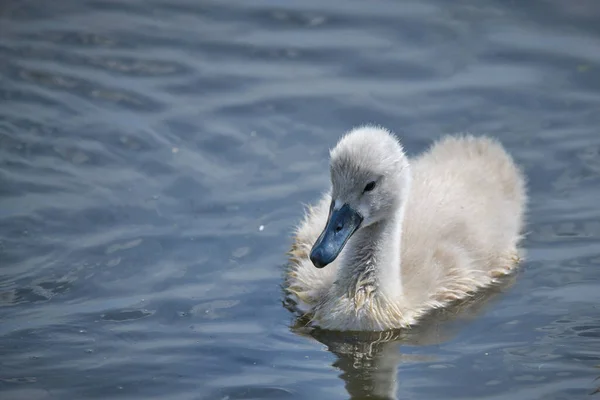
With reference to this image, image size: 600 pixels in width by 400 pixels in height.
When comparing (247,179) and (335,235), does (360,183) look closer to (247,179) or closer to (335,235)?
(335,235)

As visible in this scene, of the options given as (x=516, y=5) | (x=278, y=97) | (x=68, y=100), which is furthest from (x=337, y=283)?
(x=516, y=5)

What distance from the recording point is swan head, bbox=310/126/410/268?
6.64 meters

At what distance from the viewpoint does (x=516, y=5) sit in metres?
10.1

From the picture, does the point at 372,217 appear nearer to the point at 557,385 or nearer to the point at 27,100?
the point at 557,385

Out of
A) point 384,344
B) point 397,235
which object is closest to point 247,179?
point 397,235

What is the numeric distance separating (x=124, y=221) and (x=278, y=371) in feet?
6.06

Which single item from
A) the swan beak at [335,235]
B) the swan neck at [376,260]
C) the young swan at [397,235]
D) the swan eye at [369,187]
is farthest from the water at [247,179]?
the swan eye at [369,187]

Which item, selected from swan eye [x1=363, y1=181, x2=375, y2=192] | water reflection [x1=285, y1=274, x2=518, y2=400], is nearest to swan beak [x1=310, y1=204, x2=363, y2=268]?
swan eye [x1=363, y1=181, x2=375, y2=192]

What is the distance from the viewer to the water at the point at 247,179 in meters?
6.58

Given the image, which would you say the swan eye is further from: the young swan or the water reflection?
the water reflection

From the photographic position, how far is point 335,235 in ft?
21.6

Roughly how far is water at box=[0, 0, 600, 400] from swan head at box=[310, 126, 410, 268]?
659 mm

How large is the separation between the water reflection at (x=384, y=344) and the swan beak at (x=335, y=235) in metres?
0.56

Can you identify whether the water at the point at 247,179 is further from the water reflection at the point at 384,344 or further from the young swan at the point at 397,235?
the young swan at the point at 397,235
